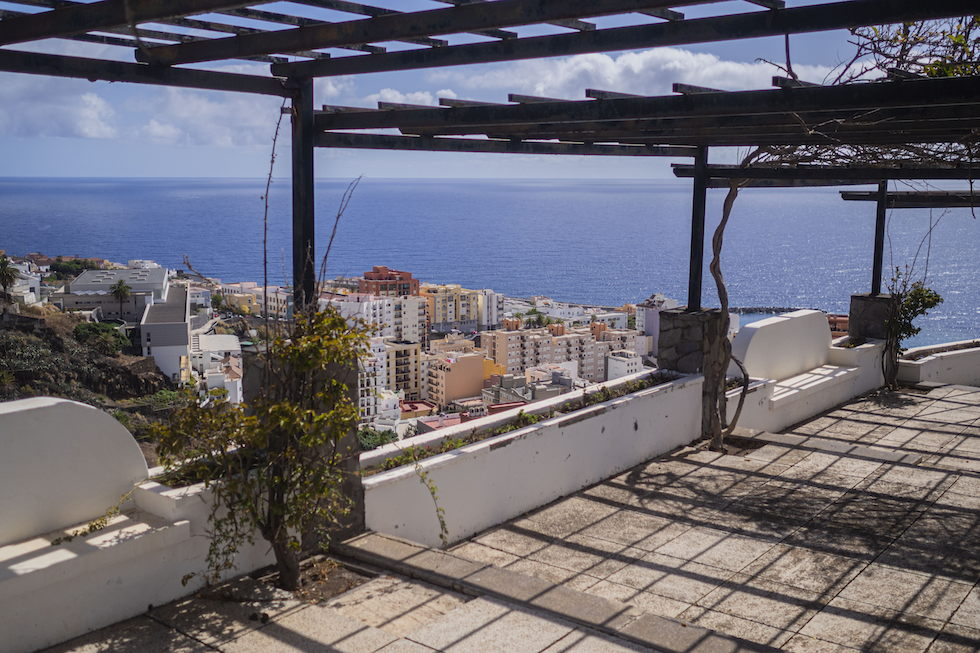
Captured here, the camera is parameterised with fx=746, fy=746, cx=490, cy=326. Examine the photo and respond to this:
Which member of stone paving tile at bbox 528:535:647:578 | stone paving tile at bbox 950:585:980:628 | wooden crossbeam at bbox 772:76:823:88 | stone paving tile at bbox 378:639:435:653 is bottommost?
stone paving tile at bbox 528:535:647:578

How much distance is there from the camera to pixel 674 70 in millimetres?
5184

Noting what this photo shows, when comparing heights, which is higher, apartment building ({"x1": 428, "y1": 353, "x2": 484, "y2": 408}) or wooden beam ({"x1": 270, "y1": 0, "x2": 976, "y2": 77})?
wooden beam ({"x1": 270, "y1": 0, "x2": 976, "y2": 77})

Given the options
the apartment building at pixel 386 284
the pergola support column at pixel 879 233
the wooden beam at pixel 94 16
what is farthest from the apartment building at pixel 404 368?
the wooden beam at pixel 94 16

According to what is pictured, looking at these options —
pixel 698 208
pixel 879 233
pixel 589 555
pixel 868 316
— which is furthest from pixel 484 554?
pixel 879 233

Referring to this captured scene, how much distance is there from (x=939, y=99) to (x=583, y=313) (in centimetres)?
5207

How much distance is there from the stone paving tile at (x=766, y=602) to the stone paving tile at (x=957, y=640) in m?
0.48

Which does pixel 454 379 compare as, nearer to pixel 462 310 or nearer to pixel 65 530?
pixel 65 530

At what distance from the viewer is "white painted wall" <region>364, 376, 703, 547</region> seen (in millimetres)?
3943

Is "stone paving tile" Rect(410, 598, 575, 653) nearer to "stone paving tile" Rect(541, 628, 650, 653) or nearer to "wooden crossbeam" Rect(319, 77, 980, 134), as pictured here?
"stone paving tile" Rect(541, 628, 650, 653)

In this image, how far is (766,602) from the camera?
11.3 feet

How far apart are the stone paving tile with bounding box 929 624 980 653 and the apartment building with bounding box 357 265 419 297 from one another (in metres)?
31.8

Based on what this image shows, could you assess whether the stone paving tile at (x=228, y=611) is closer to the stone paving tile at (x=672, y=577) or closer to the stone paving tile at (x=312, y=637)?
the stone paving tile at (x=312, y=637)

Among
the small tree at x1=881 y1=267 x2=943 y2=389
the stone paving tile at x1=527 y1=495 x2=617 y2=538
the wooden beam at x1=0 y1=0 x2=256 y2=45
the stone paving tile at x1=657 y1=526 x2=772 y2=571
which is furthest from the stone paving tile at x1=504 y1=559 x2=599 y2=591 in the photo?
the small tree at x1=881 y1=267 x2=943 y2=389

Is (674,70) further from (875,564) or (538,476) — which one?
(875,564)
